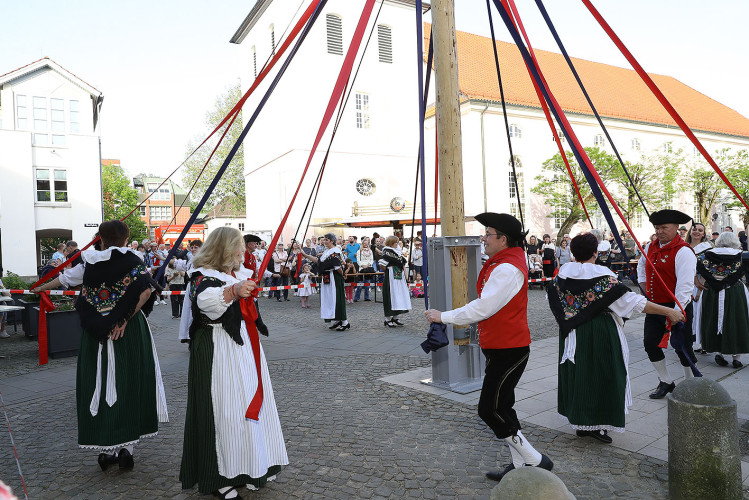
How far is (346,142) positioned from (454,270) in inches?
918

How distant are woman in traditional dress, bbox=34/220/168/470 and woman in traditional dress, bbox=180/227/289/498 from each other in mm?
800

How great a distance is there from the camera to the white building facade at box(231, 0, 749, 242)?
26953 millimetres

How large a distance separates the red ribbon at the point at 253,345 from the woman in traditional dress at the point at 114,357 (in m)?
1.08

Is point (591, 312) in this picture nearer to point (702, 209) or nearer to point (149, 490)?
point (149, 490)

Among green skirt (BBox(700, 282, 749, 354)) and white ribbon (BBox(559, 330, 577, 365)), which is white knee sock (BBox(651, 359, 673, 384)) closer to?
white ribbon (BBox(559, 330, 577, 365))

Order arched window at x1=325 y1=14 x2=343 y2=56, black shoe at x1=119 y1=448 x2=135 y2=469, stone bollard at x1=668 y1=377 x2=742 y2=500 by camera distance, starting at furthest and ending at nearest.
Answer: arched window at x1=325 y1=14 x2=343 y2=56
black shoe at x1=119 y1=448 x2=135 y2=469
stone bollard at x1=668 y1=377 x2=742 y2=500

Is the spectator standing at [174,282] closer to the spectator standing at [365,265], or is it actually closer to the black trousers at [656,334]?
the spectator standing at [365,265]

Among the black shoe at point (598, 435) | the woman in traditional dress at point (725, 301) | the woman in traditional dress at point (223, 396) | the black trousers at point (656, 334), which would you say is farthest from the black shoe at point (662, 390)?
→ the woman in traditional dress at point (223, 396)

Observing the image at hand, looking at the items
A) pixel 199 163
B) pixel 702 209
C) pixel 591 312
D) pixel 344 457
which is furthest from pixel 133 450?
pixel 702 209

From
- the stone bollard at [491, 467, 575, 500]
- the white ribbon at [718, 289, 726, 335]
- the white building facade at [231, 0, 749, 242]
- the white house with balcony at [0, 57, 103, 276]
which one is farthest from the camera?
the white building facade at [231, 0, 749, 242]

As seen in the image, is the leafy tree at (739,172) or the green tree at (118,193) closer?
the leafy tree at (739,172)

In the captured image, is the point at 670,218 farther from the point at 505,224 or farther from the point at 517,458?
the point at 517,458

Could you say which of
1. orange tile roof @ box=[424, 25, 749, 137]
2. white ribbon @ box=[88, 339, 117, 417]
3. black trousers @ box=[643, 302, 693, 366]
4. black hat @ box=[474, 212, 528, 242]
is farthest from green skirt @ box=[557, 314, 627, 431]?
orange tile roof @ box=[424, 25, 749, 137]

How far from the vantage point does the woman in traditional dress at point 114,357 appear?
388cm
